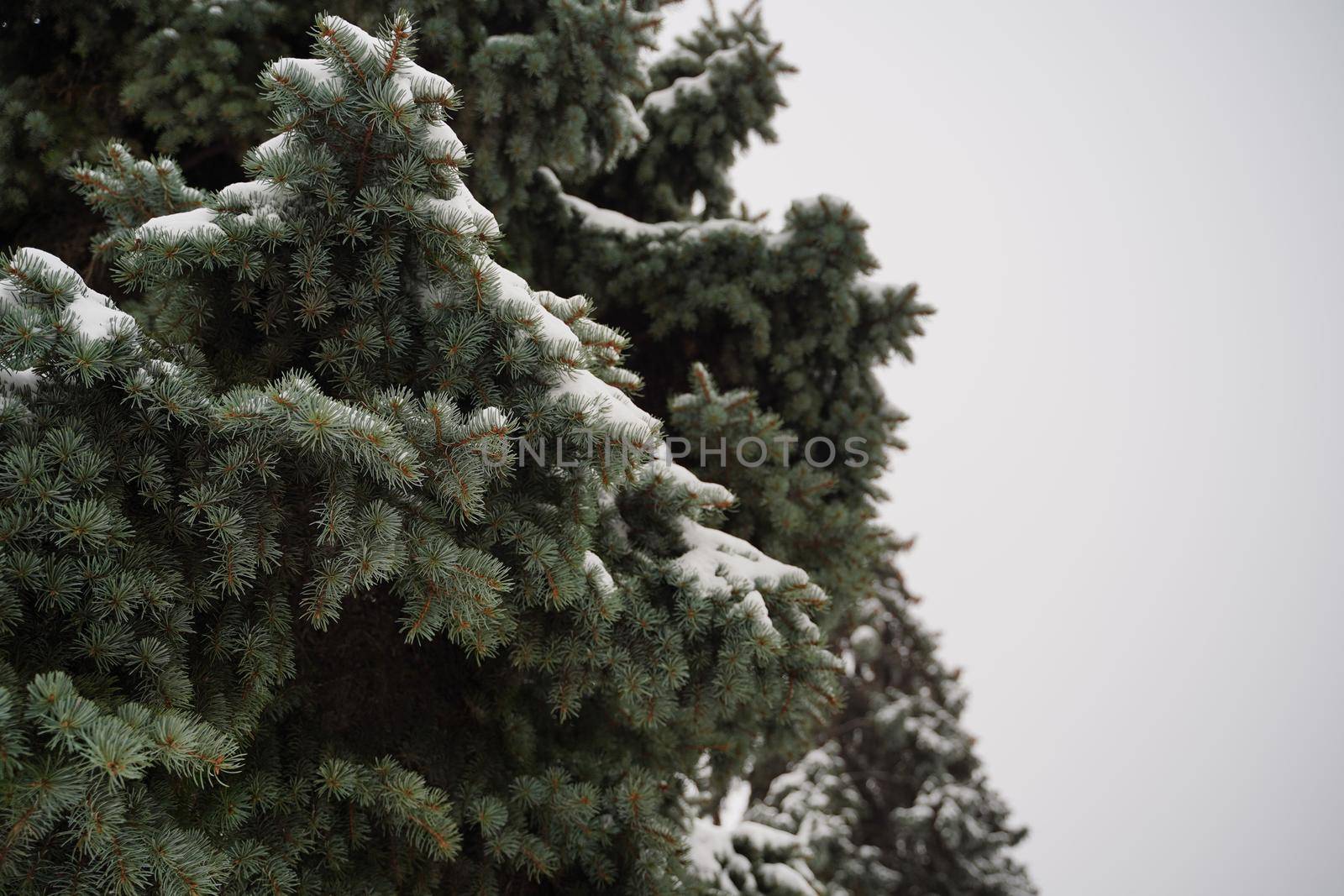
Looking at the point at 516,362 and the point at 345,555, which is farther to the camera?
the point at 516,362

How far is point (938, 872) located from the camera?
8570mm

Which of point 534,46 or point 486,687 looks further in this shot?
point 534,46

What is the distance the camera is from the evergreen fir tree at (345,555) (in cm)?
149

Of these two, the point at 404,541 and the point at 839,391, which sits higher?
the point at 839,391

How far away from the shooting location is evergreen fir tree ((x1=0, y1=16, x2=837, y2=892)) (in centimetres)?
149

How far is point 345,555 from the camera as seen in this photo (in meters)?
1.69

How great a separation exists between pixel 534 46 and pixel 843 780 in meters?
8.89

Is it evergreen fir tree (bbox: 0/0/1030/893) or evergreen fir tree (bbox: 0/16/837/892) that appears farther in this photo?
evergreen fir tree (bbox: 0/0/1030/893)

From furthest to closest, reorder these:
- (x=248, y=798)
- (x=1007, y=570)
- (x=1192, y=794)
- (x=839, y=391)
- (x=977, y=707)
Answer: (x=1007, y=570), (x=977, y=707), (x=1192, y=794), (x=839, y=391), (x=248, y=798)

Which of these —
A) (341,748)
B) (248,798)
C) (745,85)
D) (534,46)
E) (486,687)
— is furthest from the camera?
(745,85)

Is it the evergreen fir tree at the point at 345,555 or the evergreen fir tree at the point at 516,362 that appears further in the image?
the evergreen fir tree at the point at 516,362

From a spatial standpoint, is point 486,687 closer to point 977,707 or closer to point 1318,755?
point 977,707

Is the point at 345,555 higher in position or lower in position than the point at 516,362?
lower

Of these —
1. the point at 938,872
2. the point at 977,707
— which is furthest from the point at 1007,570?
the point at 938,872
